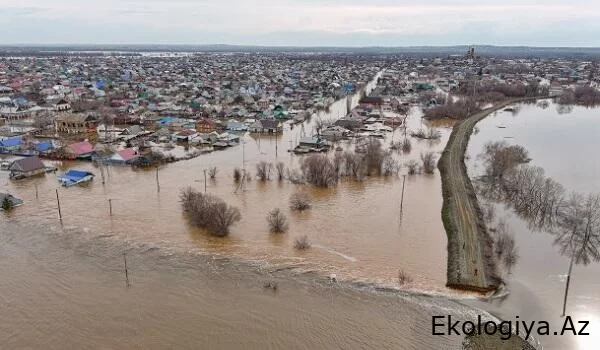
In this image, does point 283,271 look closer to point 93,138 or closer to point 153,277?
point 153,277

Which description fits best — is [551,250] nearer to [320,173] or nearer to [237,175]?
[320,173]

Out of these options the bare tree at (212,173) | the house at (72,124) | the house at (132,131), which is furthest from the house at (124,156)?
the house at (72,124)

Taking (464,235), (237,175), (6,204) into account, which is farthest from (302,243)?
(6,204)

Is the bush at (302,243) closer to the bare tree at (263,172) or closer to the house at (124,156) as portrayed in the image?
the bare tree at (263,172)

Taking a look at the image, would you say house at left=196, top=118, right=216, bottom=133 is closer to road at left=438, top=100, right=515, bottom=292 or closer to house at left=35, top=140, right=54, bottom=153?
house at left=35, top=140, right=54, bottom=153

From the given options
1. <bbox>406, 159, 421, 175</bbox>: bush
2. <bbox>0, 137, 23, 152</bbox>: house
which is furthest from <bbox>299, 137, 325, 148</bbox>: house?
<bbox>0, 137, 23, 152</bbox>: house

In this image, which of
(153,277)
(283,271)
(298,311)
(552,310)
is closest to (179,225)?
(153,277)
